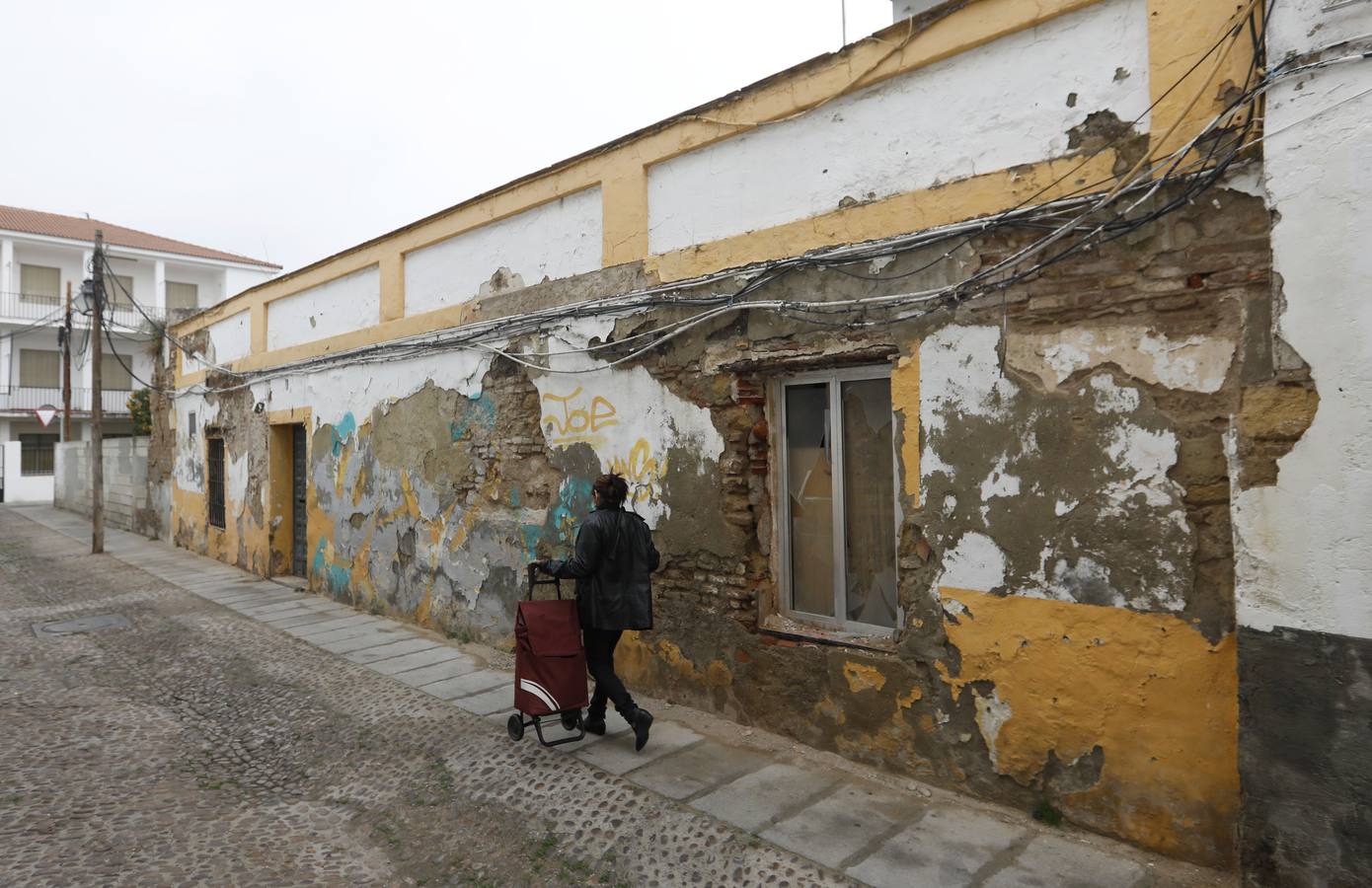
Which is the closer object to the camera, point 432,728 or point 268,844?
point 268,844

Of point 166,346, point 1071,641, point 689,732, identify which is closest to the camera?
point 1071,641

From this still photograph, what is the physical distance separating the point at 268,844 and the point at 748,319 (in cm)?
364

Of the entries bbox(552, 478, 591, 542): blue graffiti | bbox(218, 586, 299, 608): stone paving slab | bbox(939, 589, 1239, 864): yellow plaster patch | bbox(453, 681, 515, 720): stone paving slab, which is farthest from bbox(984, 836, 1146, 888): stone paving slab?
bbox(218, 586, 299, 608): stone paving slab

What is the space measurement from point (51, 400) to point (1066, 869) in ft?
116

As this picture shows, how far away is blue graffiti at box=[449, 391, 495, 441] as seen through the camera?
6.86m

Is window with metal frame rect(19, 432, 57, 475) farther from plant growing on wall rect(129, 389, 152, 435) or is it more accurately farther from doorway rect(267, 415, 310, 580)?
doorway rect(267, 415, 310, 580)

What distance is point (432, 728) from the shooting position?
500 cm

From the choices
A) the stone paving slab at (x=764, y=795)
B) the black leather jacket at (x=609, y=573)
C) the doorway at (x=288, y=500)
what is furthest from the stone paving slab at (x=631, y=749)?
the doorway at (x=288, y=500)

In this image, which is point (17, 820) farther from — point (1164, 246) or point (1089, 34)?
point (1089, 34)

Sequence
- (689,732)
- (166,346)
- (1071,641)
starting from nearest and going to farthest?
(1071,641) → (689,732) → (166,346)

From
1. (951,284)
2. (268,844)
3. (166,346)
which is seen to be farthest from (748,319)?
(166,346)

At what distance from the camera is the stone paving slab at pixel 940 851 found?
10.3 feet

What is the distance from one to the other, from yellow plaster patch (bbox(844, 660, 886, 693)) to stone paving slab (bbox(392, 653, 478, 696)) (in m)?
3.23

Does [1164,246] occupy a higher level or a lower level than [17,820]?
higher
